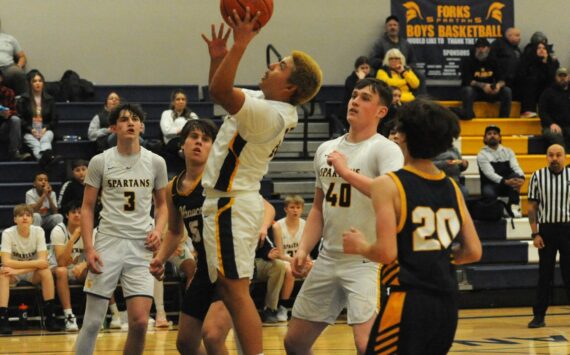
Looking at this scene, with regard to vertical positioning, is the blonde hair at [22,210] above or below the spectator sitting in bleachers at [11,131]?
below

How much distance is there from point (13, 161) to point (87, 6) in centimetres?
329


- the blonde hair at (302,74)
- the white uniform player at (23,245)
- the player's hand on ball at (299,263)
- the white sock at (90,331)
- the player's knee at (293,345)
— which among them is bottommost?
the white uniform player at (23,245)

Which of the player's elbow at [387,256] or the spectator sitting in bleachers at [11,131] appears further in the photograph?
the spectator sitting in bleachers at [11,131]

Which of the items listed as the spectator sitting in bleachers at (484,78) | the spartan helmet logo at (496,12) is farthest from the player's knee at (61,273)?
the spartan helmet logo at (496,12)

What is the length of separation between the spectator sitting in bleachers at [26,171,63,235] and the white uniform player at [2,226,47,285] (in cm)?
75

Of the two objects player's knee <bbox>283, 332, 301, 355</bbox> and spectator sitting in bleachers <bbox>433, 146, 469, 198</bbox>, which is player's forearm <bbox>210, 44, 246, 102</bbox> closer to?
player's knee <bbox>283, 332, 301, 355</bbox>

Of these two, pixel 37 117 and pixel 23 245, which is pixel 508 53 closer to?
pixel 37 117

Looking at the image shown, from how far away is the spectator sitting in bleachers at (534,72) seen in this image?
51.6ft

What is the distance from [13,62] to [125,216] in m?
8.17

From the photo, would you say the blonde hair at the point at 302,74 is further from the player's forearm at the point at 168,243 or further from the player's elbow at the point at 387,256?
the player's elbow at the point at 387,256

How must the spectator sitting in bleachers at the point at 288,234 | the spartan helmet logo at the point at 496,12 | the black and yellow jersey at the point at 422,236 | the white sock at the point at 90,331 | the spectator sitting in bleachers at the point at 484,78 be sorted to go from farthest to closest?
the spartan helmet logo at the point at 496,12, the spectator sitting in bleachers at the point at 484,78, the spectator sitting in bleachers at the point at 288,234, the white sock at the point at 90,331, the black and yellow jersey at the point at 422,236

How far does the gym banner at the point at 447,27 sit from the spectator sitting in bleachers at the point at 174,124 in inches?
185

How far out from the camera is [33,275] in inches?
429

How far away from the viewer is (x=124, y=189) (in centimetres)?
684
